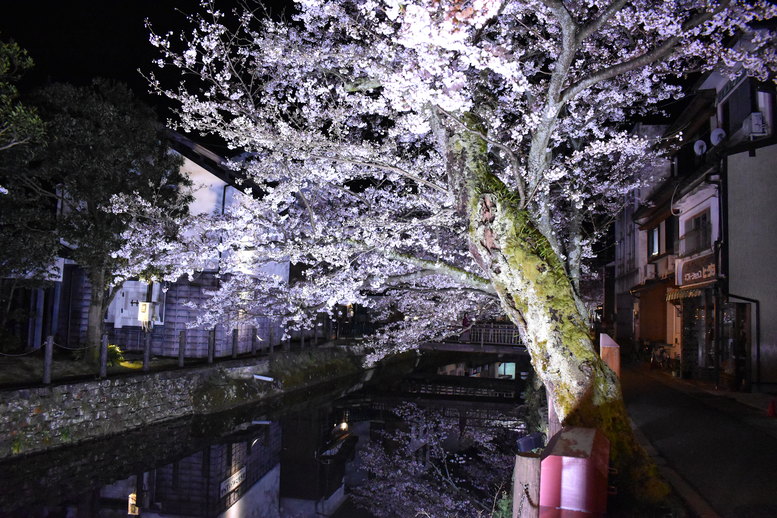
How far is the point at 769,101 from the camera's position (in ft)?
51.9

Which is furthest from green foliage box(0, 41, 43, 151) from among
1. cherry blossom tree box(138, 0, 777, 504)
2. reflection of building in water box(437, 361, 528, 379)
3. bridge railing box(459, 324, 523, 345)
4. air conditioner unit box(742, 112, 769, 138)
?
reflection of building in water box(437, 361, 528, 379)

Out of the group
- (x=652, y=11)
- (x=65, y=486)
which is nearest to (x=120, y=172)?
(x=65, y=486)

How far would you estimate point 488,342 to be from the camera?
28.7 m

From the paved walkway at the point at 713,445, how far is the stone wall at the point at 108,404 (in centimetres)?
1260

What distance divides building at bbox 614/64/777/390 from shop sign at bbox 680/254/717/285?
38 millimetres

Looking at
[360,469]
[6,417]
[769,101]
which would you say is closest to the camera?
[6,417]

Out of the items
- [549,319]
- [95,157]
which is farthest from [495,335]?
[549,319]

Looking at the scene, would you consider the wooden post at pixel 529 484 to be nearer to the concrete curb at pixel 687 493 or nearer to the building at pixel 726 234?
the concrete curb at pixel 687 493

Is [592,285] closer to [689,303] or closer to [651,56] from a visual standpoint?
[689,303]

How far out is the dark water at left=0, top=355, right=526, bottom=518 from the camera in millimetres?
11250

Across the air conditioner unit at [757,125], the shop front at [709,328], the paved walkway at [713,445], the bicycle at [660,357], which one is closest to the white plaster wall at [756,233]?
the shop front at [709,328]

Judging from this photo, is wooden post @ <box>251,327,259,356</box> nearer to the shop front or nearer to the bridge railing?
the bridge railing

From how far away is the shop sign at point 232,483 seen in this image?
12945 mm

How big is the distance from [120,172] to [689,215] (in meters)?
20.6
